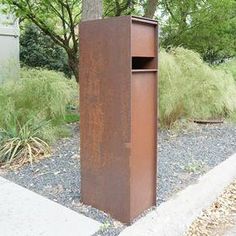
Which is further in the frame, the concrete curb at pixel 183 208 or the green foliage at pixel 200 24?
the green foliage at pixel 200 24

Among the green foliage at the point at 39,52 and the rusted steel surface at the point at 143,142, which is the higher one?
the green foliage at the point at 39,52

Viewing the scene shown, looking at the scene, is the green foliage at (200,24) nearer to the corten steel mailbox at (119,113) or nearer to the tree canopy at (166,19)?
the tree canopy at (166,19)

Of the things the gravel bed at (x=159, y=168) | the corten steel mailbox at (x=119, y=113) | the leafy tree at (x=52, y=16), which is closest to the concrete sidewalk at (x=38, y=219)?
the gravel bed at (x=159, y=168)

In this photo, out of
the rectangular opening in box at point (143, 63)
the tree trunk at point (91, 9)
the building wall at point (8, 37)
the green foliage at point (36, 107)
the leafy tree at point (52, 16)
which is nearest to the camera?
the rectangular opening in box at point (143, 63)

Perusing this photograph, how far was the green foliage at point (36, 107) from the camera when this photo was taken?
5.05m

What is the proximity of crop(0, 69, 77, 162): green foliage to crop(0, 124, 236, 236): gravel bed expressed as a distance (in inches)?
10.7

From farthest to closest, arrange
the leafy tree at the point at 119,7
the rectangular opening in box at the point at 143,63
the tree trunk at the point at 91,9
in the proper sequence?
the leafy tree at the point at 119,7, the tree trunk at the point at 91,9, the rectangular opening in box at the point at 143,63

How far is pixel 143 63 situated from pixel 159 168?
164 cm

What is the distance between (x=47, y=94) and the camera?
224 inches

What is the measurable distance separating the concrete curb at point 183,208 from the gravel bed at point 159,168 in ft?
0.35

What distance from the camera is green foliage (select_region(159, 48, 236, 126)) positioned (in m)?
6.20

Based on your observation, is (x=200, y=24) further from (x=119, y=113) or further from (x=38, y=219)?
A: (x=38, y=219)

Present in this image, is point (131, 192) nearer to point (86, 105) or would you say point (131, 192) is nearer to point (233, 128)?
point (86, 105)

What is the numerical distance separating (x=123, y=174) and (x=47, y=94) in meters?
2.91
